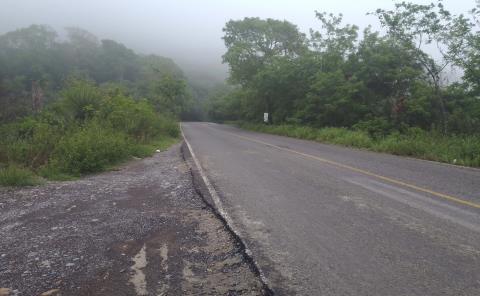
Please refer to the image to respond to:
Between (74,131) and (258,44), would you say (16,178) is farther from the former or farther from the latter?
(258,44)

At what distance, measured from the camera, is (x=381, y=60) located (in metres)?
26.9

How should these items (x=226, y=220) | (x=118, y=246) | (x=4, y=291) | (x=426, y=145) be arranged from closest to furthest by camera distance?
(x=4, y=291) < (x=118, y=246) < (x=226, y=220) < (x=426, y=145)

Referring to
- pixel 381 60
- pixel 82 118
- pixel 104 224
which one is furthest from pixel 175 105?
pixel 104 224

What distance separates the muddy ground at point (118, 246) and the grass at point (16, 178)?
617 mm

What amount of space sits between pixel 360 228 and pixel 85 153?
8484 millimetres

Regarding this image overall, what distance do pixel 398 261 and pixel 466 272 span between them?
59 centimetres

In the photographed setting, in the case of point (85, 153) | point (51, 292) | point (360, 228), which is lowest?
point (51, 292)

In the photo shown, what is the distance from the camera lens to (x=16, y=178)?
8.99 meters

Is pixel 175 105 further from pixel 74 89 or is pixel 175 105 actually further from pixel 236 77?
pixel 74 89

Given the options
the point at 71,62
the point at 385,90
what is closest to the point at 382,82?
the point at 385,90

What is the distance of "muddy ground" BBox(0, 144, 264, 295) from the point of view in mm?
3816

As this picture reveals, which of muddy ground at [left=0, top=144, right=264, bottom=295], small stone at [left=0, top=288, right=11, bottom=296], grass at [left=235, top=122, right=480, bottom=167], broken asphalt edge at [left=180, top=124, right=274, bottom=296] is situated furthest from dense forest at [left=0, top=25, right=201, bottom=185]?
grass at [left=235, top=122, right=480, bottom=167]

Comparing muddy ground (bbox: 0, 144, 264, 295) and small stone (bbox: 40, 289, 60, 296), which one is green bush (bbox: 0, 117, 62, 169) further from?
small stone (bbox: 40, 289, 60, 296)

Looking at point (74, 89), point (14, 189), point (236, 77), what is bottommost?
point (14, 189)
